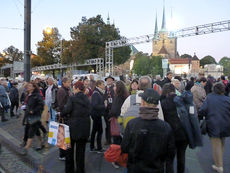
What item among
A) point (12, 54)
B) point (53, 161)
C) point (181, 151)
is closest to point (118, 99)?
point (181, 151)

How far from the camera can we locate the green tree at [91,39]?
35.6 metres

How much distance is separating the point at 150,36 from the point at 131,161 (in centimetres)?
2453

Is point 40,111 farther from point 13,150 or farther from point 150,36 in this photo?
point 150,36

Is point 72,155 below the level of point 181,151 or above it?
below

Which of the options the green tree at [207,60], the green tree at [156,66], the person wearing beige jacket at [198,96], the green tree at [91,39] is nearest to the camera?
the person wearing beige jacket at [198,96]

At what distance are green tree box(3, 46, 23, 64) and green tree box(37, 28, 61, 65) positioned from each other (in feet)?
84.1

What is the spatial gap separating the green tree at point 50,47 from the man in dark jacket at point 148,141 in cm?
4515

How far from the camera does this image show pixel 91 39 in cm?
3575

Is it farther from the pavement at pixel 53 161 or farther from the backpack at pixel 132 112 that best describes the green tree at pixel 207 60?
the backpack at pixel 132 112

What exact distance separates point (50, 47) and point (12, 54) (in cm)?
3200

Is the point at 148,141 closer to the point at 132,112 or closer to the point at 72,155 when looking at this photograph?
the point at 132,112

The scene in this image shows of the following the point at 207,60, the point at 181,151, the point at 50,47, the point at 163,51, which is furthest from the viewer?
the point at 207,60

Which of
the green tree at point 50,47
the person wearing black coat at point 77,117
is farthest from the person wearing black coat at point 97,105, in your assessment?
the green tree at point 50,47

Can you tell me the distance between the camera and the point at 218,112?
13.6ft
